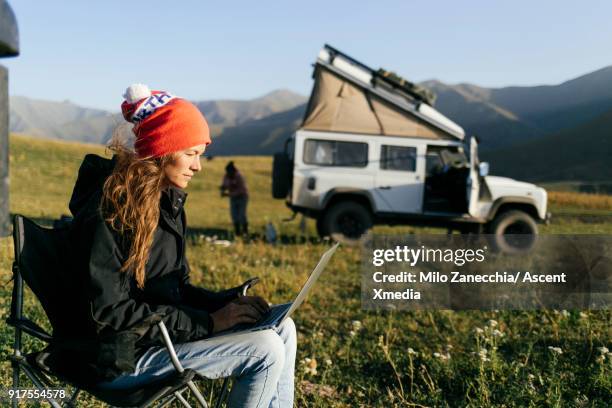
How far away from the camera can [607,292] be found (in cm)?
511

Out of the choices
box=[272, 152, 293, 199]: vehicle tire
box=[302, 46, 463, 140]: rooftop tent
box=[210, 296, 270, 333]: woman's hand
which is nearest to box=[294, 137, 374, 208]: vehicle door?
box=[272, 152, 293, 199]: vehicle tire

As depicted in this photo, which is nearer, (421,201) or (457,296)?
(457,296)

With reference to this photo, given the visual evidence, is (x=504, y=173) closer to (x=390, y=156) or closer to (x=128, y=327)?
(x=390, y=156)

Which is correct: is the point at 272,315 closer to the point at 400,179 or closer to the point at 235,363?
the point at 235,363

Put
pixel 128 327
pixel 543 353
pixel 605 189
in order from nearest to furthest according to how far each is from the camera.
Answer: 1. pixel 128 327
2. pixel 543 353
3. pixel 605 189

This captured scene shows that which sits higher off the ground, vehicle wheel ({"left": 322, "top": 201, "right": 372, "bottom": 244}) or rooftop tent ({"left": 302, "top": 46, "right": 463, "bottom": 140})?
rooftop tent ({"left": 302, "top": 46, "right": 463, "bottom": 140})

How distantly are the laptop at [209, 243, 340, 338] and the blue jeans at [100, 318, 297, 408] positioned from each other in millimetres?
75

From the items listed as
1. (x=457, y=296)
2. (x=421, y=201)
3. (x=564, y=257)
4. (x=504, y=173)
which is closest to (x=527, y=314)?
(x=457, y=296)

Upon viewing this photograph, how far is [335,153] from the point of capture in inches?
412

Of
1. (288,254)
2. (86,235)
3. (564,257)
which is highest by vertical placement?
(86,235)

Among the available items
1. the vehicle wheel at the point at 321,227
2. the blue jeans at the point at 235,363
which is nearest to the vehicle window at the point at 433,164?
the vehicle wheel at the point at 321,227

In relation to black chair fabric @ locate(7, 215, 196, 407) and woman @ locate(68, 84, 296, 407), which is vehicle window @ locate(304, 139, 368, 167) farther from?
black chair fabric @ locate(7, 215, 196, 407)

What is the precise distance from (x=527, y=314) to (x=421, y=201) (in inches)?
212

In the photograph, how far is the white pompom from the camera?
237 cm
